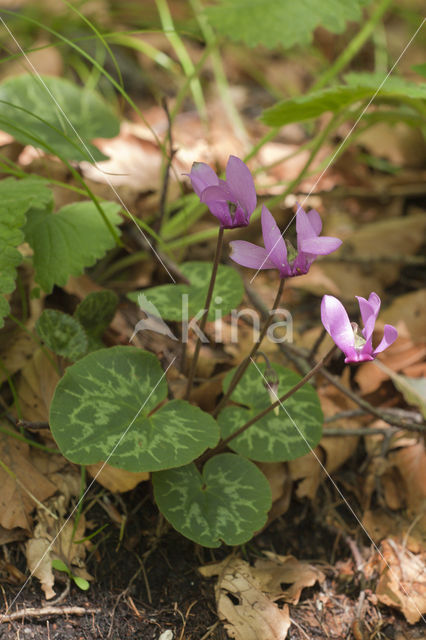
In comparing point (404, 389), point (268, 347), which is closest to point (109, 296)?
point (268, 347)

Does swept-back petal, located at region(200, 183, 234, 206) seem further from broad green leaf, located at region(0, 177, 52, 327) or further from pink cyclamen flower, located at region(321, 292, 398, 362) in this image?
broad green leaf, located at region(0, 177, 52, 327)

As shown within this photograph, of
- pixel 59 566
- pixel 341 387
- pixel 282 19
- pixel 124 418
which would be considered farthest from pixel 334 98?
pixel 59 566

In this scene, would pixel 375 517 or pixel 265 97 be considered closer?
pixel 375 517

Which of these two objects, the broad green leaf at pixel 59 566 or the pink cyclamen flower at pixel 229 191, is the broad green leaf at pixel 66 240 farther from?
the broad green leaf at pixel 59 566

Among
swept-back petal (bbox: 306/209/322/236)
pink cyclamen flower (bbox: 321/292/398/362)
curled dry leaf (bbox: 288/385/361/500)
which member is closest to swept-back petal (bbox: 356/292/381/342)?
pink cyclamen flower (bbox: 321/292/398/362)

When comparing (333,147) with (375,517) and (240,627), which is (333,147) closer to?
(375,517)

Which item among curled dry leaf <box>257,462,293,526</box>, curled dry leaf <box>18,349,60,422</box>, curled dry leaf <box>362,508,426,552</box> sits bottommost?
curled dry leaf <box>362,508,426,552</box>

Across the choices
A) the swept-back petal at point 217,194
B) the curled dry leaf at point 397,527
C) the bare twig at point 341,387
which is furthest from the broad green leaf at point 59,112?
the curled dry leaf at point 397,527
